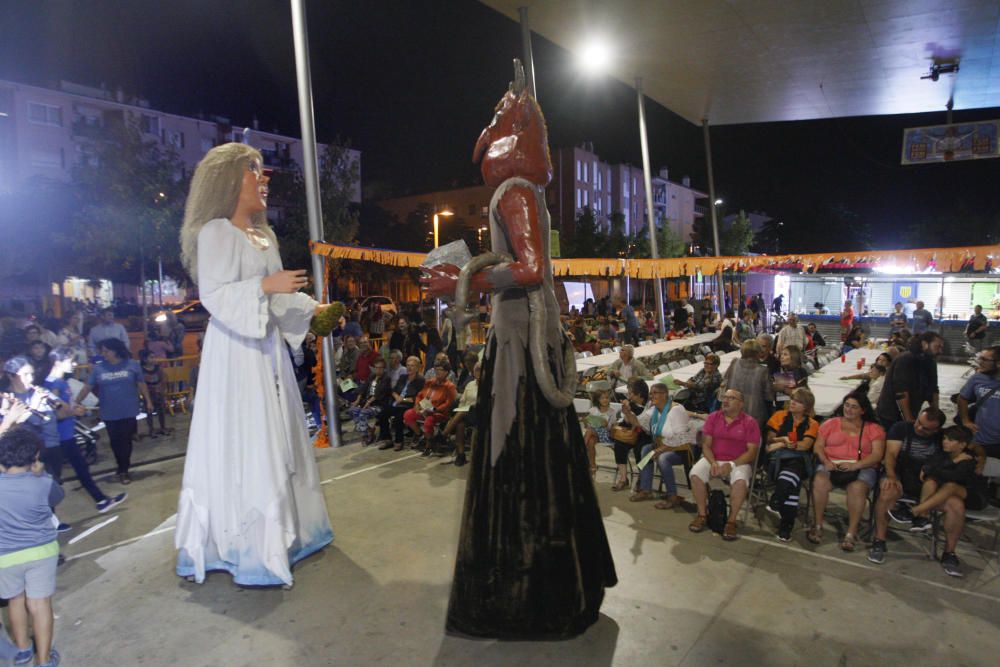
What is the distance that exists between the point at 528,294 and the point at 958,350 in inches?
725

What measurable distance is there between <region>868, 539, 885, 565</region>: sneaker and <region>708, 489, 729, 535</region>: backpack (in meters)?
1.06

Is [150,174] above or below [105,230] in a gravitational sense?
above

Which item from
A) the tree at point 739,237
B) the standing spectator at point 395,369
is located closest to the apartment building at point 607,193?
the tree at point 739,237

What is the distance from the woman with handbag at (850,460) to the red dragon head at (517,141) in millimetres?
3591

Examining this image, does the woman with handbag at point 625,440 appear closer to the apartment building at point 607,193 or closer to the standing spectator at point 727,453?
the standing spectator at point 727,453

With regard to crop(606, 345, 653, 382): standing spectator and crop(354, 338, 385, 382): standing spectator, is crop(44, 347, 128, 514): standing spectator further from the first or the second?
crop(606, 345, 653, 382): standing spectator

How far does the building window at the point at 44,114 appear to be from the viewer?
113ft

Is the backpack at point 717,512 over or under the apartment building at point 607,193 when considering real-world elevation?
under

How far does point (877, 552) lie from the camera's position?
4.45 m

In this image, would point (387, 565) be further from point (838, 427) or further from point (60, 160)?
point (60, 160)

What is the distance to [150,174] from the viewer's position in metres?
18.2

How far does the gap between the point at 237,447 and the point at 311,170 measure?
4845mm

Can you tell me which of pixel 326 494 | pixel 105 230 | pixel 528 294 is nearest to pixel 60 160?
pixel 105 230

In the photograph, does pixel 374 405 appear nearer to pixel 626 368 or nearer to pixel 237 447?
pixel 626 368
